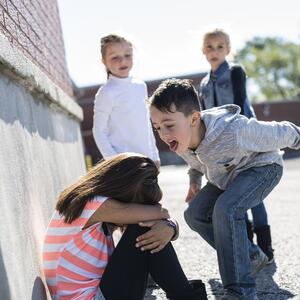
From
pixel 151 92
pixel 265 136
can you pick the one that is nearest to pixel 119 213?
pixel 265 136

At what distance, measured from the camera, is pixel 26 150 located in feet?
9.77

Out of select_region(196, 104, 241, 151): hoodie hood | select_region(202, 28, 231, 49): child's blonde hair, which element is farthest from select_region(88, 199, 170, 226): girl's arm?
select_region(202, 28, 231, 49): child's blonde hair

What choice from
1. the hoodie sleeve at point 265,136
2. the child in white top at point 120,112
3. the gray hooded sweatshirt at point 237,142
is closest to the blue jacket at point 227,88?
the child in white top at point 120,112

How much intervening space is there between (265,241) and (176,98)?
1.71 meters

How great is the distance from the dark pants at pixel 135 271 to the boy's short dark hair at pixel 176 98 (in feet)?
2.41

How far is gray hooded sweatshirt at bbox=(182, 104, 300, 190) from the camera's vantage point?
10.2 feet

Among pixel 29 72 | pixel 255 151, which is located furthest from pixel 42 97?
pixel 255 151

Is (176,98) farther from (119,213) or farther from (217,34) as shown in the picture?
(217,34)

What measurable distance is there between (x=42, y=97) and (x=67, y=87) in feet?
9.45

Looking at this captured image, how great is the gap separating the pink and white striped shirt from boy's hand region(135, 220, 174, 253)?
0.22 m

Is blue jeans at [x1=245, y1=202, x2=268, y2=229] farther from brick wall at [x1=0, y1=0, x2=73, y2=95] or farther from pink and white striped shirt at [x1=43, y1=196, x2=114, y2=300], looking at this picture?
brick wall at [x1=0, y1=0, x2=73, y2=95]

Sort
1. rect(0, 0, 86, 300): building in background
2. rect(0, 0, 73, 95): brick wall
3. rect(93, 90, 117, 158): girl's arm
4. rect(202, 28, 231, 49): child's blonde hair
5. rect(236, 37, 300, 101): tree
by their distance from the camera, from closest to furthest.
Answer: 1. rect(0, 0, 86, 300): building in background
2. rect(0, 0, 73, 95): brick wall
3. rect(93, 90, 117, 158): girl's arm
4. rect(202, 28, 231, 49): child's blonde hair
5. rect(236, 37, 300, 101): tree

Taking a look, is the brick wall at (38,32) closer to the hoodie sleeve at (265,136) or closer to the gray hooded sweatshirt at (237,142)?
the gray hooded sweatshirt at (237,142)

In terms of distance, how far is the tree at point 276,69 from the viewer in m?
59.8
